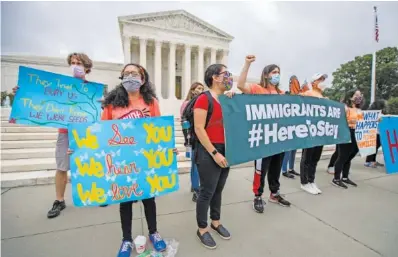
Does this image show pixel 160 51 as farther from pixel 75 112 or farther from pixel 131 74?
pixel 131 74

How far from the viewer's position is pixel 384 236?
2100mm

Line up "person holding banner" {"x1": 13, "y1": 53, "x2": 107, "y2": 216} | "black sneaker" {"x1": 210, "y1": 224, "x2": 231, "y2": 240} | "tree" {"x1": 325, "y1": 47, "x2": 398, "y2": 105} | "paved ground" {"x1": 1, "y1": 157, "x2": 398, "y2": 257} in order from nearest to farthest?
"paved ground" {"x1": 1, "y1": 157, "x2": 398, "y2": 257}
"black sneaker" {"x1": 210, "y1": 224, "x2": 231, "y2": 240}
"person holding banner" {"x1": 13, "y1": 53, "x2": 107, "y2": 216}
"tree" {"x1": 325, "y1": 47, "x2": 398, "y2": 105}

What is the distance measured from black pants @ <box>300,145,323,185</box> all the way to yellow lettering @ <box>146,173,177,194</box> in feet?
7.84

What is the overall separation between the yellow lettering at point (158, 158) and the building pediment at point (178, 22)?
1051 inches

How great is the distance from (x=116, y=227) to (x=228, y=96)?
1.87 metres

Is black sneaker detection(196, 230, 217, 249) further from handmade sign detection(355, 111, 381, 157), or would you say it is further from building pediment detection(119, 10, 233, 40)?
building pediment detection(119, 10, 233, 40)

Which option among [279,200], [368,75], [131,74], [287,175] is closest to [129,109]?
[131,74]

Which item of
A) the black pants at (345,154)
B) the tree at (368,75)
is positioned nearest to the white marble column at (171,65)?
the black pants at (345,154)

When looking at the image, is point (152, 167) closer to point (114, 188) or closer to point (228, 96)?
point (114, 188)

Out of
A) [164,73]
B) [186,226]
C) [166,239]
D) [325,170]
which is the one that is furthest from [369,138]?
[164,73]

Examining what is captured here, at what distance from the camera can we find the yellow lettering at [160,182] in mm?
1807

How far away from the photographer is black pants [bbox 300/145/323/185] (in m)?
3.27

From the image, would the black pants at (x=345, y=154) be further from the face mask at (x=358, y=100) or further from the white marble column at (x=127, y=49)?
the white marble column at (x=127, y=49)

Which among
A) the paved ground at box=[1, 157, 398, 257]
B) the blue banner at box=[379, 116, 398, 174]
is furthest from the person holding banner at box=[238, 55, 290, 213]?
the blue banner at box=[379, 116, 398, 174]
